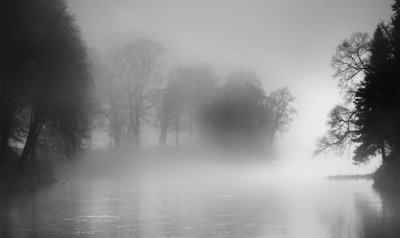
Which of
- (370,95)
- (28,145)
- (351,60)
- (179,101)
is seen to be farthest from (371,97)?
(179,101)

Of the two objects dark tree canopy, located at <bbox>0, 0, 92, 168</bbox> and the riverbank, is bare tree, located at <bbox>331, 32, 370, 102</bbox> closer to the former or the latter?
dark tree canopy, located at <bbox>0, 0, 92, 168</bbox>

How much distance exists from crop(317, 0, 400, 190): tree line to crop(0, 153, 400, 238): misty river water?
4754mm

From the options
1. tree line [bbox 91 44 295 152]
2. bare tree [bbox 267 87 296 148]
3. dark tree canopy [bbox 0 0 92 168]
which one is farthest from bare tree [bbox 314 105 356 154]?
bare tree [bbox 267 87 296 148]

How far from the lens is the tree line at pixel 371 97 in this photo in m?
38.8

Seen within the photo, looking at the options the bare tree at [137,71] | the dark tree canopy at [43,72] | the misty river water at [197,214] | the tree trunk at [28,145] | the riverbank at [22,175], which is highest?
the bare tree at [137,71]

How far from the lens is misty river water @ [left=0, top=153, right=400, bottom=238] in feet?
79.2

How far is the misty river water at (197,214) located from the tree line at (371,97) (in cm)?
475

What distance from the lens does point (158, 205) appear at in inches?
1421

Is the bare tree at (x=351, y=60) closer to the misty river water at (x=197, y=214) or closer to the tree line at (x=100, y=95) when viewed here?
the misty river water at (x=197, y=214)

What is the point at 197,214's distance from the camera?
30.7m

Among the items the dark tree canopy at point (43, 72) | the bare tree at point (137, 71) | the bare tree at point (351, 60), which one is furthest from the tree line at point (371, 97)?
the bare tree at point (137, 71)

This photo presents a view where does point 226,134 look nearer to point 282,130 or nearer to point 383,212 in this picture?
point 282,130

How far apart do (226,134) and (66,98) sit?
148ft

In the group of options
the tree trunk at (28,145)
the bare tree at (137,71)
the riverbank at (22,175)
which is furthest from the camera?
the bare tree at (137,71)
